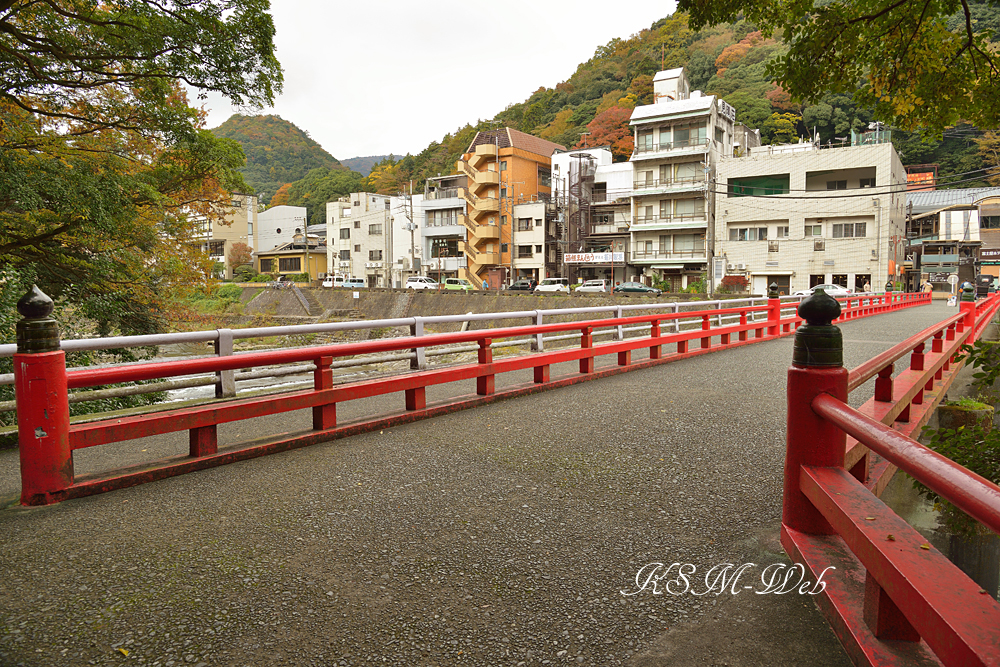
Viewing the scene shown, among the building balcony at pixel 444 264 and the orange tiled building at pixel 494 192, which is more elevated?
the orange tiled building at pixel 494 192

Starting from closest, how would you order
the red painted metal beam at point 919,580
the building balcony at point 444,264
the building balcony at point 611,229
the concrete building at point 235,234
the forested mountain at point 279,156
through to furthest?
the red painted metal beam at point 919,580 → the building balcony at point 611,229 → the building balcony at point 444,264 → the concrete building at point 235,234 → the forested mountain at point 279,156

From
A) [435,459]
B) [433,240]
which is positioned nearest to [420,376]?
[435,459]

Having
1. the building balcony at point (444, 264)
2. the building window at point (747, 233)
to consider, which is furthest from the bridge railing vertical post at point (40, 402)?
the building balcony at point (444, 264)

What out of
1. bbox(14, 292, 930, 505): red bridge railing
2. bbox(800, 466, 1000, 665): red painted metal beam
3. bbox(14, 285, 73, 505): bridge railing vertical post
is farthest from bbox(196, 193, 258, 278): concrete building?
bbox(800, 466, 1000, 665): red painted metal beam

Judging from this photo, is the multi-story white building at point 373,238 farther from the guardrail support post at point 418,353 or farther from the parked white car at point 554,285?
the guardrail support post at point 418,353

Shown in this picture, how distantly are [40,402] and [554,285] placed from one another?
49255 millimetres

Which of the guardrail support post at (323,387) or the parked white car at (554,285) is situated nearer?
the guardrail support post at (323,387)

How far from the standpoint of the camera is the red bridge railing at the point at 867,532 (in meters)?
1.56

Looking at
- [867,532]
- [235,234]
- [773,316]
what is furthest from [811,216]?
[235,234]

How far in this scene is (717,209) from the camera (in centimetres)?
4891

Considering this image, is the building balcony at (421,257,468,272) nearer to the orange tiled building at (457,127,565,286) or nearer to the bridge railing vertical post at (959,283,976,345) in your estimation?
the orange tiled building at (457,127,565,286)

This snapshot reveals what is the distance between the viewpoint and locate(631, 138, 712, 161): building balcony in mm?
49062

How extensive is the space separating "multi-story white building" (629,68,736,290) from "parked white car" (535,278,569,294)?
246 inches

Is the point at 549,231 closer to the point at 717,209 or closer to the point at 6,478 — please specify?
the point at 717,209
